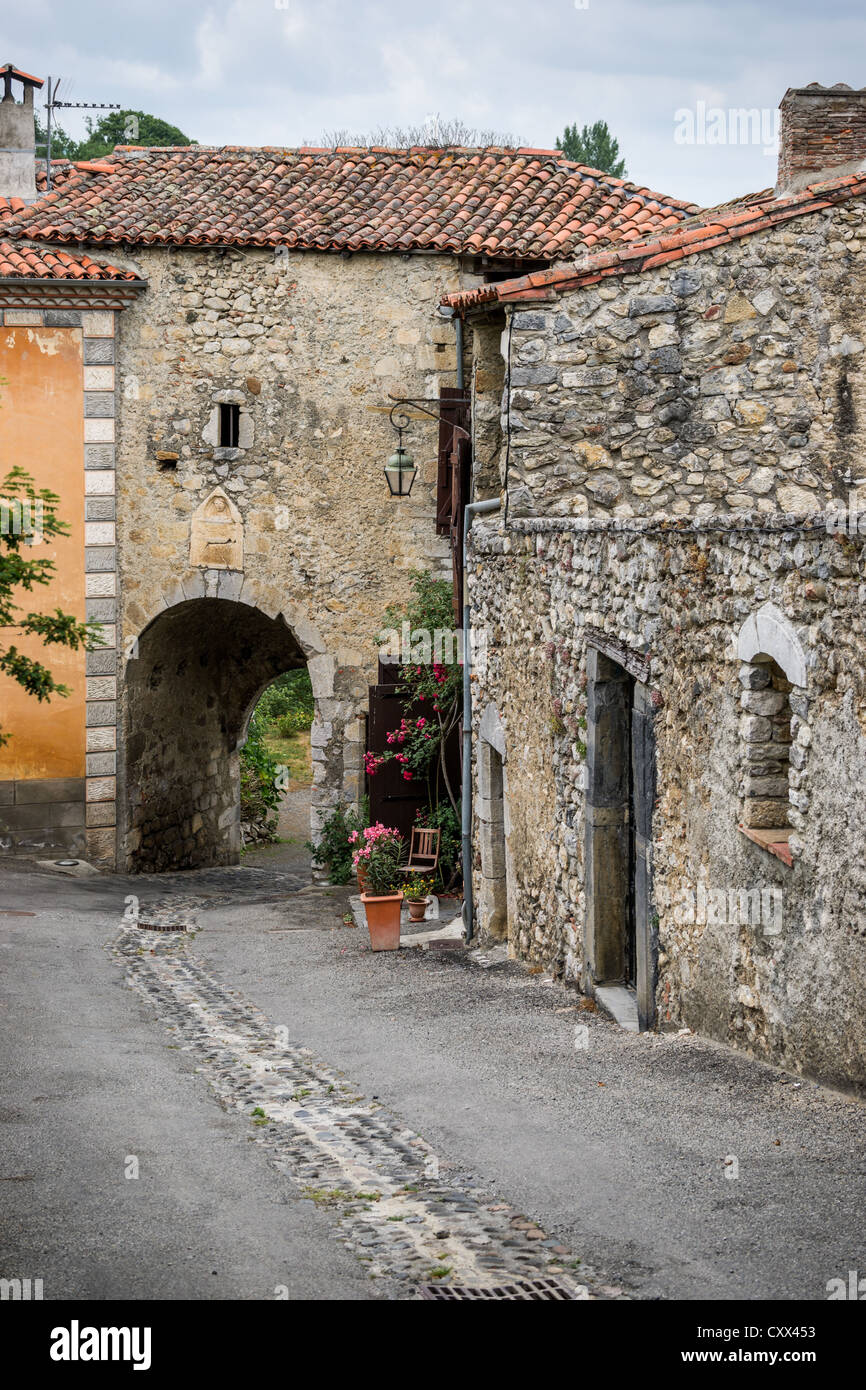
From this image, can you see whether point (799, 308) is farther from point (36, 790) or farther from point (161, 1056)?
point (36, 790)

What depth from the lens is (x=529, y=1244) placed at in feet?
15.8

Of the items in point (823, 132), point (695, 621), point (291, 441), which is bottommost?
point (695, 621)

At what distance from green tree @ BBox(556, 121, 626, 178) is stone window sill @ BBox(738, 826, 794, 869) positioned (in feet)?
141

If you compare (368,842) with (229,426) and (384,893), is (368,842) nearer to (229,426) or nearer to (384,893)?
(384,893)

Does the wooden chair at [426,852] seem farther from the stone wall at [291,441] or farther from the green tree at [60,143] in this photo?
the green tree at [60,143]

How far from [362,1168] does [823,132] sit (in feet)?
27.8

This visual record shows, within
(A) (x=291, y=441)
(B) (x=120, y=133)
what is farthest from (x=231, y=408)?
(B) (x=120, y=133)

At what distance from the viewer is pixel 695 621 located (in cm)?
670

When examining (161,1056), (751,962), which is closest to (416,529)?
(161,1056)

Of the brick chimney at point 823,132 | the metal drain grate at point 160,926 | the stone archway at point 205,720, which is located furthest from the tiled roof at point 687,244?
the stone archway at point 205,720

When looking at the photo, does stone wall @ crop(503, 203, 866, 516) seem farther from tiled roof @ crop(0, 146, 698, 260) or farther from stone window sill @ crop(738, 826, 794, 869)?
tiled roof @ crop(0, 146, 698, 260)

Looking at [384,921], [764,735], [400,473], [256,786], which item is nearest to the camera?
[764,735]

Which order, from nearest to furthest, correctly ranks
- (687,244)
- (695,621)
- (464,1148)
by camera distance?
(464,1148) < (695,621) < (687,244)

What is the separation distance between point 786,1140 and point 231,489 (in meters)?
12.2
